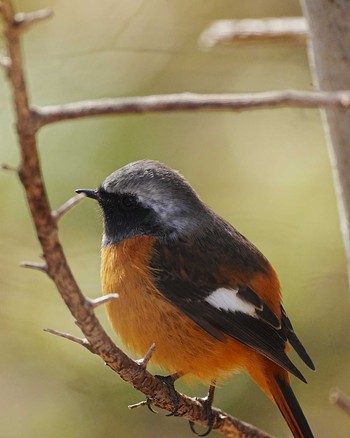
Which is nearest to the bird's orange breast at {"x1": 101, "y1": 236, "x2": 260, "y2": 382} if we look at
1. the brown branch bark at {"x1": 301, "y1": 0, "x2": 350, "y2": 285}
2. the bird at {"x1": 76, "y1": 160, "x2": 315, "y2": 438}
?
the bird at {"x1": 76, "y1": 160, "x2": 315, "y2": 438}

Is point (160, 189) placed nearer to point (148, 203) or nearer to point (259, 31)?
point (148, 203)

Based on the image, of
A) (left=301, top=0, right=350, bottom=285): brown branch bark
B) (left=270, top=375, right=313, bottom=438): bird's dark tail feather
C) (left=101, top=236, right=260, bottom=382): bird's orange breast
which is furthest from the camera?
(left=101, top=236, right=260, bottom=382): bird's orange breast

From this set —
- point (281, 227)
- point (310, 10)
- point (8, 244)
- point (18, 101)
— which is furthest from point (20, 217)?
point (18, 101)

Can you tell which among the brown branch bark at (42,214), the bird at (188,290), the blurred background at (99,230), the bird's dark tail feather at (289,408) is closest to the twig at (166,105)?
the brown branch bark at (42,214)

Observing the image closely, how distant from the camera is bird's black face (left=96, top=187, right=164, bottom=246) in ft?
13.7

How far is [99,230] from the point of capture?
5242 mm

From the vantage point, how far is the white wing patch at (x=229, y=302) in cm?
389

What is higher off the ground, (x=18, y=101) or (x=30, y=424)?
(x=18, y=101)

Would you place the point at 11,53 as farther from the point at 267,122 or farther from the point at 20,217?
the point at 267,122

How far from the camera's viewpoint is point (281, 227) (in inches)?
205

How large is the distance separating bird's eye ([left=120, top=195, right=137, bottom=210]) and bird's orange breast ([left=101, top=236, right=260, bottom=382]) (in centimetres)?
27

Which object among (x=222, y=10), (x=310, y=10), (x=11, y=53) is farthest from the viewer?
(x=222, y=10)

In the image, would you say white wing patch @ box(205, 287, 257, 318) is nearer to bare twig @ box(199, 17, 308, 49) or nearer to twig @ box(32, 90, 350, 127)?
bare twig @ box(199, 17, 308, 49)

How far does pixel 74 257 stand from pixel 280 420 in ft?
5.23
